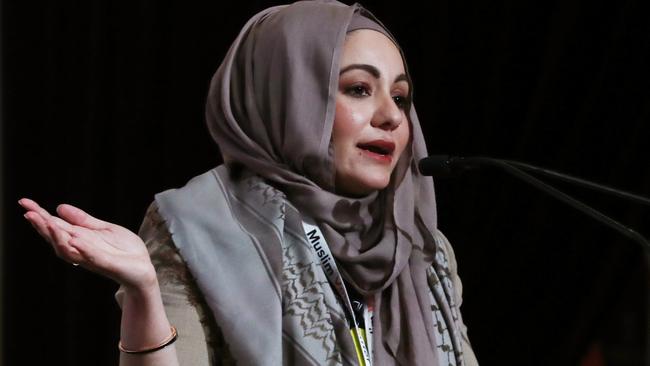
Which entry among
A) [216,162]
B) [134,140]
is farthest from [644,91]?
[134,140]

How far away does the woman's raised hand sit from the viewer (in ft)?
4.50

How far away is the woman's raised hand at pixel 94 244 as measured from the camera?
1373mm

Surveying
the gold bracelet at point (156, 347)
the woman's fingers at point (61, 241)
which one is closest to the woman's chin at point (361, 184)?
the gold bracelet at point (156, 347)

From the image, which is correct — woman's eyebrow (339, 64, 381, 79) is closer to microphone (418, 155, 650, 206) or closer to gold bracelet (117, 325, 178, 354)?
microphone (418, 155, 650, 206)

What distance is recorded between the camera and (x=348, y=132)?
185cm

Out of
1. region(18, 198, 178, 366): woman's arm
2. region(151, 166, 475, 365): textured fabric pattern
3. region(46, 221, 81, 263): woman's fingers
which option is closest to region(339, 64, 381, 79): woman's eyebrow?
region(151, 166, 475, 365): textured fabric pattern

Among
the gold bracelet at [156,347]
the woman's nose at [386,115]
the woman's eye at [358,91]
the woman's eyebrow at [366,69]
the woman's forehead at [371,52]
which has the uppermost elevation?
the woman's forehead at [371,52]

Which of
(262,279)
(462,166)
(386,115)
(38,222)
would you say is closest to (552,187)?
(462,166)

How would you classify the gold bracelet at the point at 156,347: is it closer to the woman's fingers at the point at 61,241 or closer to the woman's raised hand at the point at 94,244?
the woman's raised hand at the point at 94,244

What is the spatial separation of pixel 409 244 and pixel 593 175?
140 centimetres

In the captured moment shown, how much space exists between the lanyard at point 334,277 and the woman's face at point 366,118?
100 millimetres

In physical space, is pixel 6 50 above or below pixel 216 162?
above

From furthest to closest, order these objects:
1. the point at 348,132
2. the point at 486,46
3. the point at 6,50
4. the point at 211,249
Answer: the point at 486,46 < the point at 6,50 < the point at 348,132 < the point at 211,249

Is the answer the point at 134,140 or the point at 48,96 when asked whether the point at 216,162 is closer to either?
the point at 134,140
